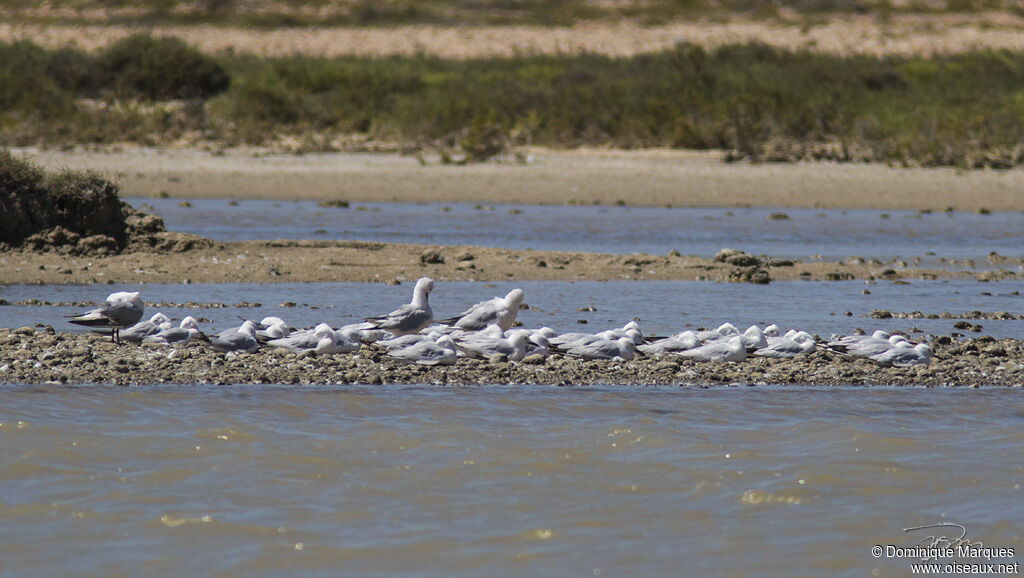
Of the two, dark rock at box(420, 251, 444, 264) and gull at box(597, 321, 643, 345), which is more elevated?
gull at box(597, 321, 643, 345)

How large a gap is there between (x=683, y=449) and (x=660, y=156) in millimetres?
17691

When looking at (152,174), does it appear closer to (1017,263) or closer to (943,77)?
(1017,263)

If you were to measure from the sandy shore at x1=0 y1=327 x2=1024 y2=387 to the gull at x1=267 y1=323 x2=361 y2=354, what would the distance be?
0.05 m

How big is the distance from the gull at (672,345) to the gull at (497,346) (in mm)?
829

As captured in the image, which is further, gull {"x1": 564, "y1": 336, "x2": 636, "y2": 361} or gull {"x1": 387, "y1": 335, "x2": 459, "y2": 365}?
gull {"x1": 564, "y1": 336, "x2": 636, "y2": 361}

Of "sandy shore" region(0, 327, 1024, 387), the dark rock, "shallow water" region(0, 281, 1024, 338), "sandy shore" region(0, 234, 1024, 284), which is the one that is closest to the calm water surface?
"sandy shore" region(0, 327, 1024, 387)

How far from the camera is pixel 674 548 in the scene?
188 inches

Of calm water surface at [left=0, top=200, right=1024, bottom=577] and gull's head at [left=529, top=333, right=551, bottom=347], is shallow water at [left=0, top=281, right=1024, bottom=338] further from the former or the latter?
calm water surface at [left=0, top=200, right=1024, bottom=577]

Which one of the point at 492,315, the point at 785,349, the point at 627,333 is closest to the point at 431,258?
the point at 492,315

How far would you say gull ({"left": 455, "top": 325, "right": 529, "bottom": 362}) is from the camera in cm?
793

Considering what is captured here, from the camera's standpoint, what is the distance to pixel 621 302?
10805 mm

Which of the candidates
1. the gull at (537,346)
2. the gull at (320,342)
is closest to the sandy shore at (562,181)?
the gull at (537,346)

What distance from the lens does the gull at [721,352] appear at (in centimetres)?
803

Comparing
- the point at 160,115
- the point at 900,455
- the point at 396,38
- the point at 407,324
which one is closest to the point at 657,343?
the point at 407,324
